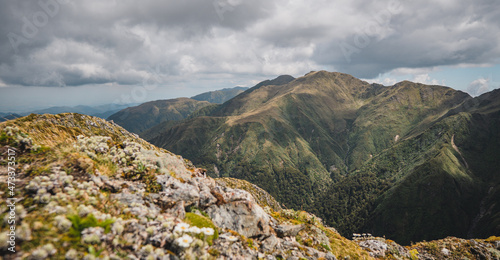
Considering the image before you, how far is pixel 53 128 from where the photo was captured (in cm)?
1784

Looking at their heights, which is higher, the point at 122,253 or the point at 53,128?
the point at 53,128

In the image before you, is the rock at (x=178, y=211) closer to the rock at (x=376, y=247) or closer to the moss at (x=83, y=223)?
the moss at (x=83, y=223)

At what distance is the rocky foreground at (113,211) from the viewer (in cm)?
632

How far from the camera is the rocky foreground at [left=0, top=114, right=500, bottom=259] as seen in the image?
20.7ft

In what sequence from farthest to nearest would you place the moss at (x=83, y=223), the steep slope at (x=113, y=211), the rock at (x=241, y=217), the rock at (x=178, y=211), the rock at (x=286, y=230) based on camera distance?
the rock at (x=286, y=230) < the rock at (x=241, y=217) < the rock at (x=178, y=211) < the moss at (x=83, y=223) < the steep slope at (x=113, y=211)

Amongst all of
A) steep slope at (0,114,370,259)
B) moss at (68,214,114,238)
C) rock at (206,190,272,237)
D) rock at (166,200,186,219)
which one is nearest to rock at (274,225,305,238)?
steep slope at (0,114,370,259)

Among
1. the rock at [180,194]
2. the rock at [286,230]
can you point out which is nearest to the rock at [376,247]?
the rock at [286,230]

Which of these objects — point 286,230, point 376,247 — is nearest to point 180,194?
point 286,230

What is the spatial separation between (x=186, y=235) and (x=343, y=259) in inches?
671

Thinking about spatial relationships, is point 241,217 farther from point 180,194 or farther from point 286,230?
point 180,194

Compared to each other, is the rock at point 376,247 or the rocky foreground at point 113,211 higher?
the rocky foreground at point 113,211

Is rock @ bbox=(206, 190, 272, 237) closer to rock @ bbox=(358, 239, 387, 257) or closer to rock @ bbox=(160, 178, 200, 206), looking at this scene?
rock @ bbox=(160, 178, 200, 206)

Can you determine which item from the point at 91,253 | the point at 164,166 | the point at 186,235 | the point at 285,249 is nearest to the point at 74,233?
the point at 91,253

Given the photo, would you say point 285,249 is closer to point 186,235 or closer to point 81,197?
point 186,235
